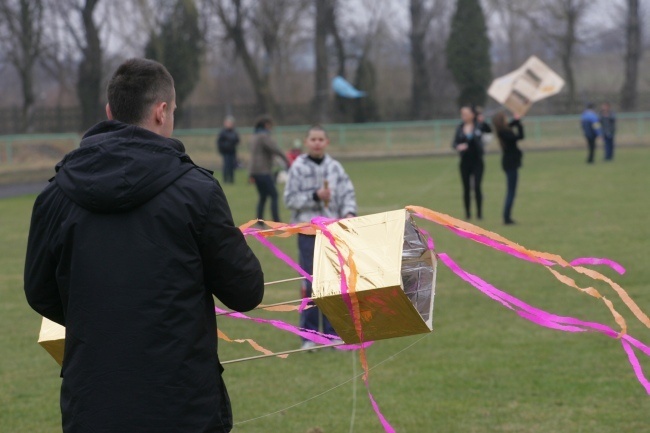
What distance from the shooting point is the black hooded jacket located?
10.2 feet

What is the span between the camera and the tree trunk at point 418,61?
58.2 meters

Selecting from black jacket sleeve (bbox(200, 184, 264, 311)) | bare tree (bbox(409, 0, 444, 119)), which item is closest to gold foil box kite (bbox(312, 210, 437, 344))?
black jacket sleeve (bbox(200, 184, 264, 311))

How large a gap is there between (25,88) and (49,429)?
49969 millimetres

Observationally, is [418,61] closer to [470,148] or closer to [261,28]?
[261,28]

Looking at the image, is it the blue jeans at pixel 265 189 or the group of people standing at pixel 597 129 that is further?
the group of people standing at pixel 597 129

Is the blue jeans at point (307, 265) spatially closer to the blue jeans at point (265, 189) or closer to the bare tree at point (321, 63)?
the blue jeans at point (265, 189)

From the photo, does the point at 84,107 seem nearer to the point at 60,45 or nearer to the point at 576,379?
the point at 60,45

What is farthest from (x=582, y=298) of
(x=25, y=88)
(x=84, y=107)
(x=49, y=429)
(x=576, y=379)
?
(x=25, y=88)

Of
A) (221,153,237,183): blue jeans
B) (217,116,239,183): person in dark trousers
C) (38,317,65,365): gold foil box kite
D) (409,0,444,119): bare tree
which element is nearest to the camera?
(38,317,65,365): gold foil box kite

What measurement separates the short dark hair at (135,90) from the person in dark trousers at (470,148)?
13.5 m

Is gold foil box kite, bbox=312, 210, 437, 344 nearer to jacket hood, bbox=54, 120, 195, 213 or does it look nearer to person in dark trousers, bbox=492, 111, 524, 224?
jacket hood, bbox=54, 120, 195, 213

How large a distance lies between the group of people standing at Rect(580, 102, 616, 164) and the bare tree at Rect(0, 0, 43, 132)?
30277mm

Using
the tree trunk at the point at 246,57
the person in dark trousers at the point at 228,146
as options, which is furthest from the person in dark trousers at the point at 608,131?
the tree trunk at the point at 246,57

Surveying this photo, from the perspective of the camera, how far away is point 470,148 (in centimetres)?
1669
